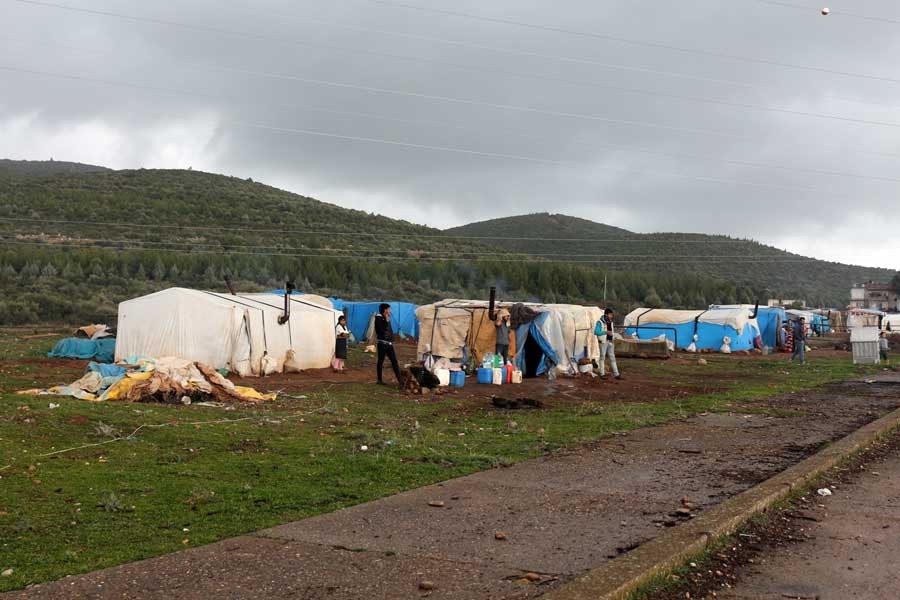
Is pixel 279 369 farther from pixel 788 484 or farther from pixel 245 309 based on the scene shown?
pixel 788 484

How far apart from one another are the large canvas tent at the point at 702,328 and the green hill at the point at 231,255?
49.2 ft

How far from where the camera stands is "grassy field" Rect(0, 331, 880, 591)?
6359 millimetres

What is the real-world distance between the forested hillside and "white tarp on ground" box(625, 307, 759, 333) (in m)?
14.4

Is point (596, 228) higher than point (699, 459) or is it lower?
higher

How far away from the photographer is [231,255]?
51812mm

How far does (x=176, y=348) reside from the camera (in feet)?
72.4

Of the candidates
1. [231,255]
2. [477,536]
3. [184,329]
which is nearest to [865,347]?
[184,329]

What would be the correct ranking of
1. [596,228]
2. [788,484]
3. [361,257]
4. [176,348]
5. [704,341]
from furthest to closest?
[596,228]
[361,257]
[704,341]
[176,348]
[788,484]

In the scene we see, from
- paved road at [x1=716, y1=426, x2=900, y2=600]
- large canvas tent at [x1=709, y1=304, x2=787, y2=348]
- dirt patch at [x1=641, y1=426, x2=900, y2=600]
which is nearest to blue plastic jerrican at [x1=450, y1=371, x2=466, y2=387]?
dirt patch at [x1=641, y1=426, x2=900, y2=600]

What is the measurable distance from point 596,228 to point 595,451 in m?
96.3

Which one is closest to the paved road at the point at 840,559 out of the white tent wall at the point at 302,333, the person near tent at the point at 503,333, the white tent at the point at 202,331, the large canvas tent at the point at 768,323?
the person near tent at the point at 503,333

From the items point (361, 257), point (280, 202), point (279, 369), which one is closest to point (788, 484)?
point (279, 369)

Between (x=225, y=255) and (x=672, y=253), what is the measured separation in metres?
54.3

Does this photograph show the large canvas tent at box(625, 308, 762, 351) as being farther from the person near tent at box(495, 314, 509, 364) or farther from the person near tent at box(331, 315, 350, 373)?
the person near tent at box(331, 315, 350, 373)
